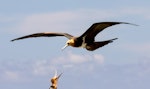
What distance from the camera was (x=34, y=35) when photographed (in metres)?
28.3

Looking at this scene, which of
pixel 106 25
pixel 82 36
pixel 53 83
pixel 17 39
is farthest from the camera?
pixel 17 39

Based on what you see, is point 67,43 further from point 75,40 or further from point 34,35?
point 34,35

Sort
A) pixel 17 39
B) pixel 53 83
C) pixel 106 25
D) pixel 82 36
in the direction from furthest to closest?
pixel 17 39 → pixel 82 36 → pixel 106 25 → pixel 53 83

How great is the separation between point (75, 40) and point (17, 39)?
3827 mm

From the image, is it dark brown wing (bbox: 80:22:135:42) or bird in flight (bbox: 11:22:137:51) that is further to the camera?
bird in flight (bbox: 11:22:137:51)

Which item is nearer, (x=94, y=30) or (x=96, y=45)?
(x=94, y=30)

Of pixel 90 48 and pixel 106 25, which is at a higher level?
pixel 106 25

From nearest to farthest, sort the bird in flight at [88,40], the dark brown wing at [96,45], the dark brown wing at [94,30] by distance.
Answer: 1. the dark brown wing at [94,30]
2. the bird in flight at [88,40]
3. the dark brown wing at [96,45]

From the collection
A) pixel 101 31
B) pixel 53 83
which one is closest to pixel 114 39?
pixel 101 31

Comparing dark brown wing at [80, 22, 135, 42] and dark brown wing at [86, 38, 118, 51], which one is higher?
dark brown wing at [80, 22, 135, 42]

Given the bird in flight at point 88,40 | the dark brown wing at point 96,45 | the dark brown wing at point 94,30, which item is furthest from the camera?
the dark brown wing at point 96,45

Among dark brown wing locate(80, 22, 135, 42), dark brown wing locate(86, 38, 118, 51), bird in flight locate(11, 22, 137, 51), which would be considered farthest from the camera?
dark brown wing locate(86, 38, 118, 51)

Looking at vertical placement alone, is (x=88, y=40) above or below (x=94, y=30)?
below

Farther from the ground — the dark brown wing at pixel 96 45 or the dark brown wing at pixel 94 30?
the dark brown wing at pixel 94 30
